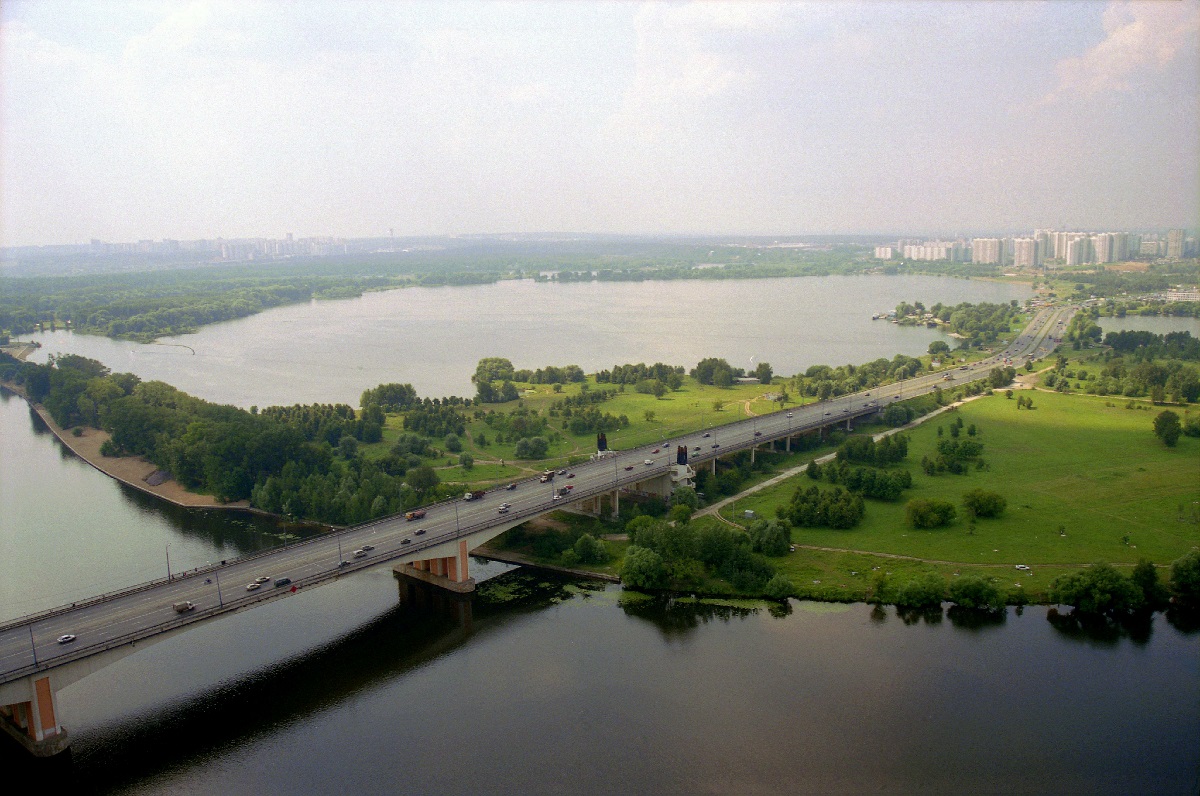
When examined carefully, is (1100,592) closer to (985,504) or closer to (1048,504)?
(985,504)

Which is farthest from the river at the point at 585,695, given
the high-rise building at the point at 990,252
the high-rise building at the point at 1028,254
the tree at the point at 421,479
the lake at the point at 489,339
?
the high-rise building at the point at 990,252

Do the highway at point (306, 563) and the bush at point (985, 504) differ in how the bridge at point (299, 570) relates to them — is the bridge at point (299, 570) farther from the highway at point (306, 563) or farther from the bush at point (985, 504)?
the bush at point (985, 504)

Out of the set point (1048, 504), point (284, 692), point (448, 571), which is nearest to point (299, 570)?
point (284, 692)

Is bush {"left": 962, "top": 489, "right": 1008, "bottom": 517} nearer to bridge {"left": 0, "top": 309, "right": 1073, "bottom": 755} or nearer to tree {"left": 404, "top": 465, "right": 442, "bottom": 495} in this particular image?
bridge {"left": 0, "top": 309, "right": 1073, "bottom": 755}

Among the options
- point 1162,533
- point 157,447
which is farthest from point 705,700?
point 157,447

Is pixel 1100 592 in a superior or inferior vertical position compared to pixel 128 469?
inferior

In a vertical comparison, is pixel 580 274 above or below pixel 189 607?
above

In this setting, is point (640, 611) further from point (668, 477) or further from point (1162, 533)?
point (1162, 533)
